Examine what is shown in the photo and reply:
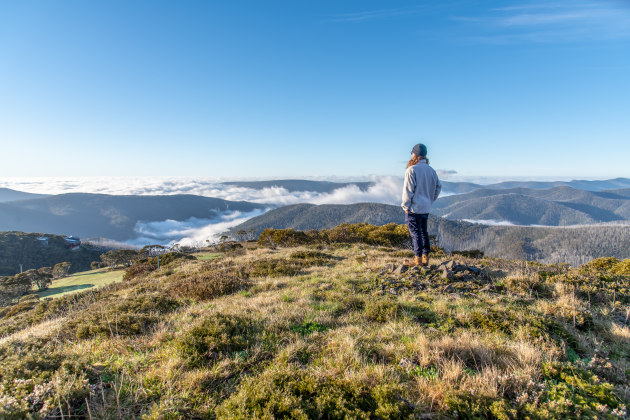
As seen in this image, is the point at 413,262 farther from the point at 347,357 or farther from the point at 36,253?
the point at 36,253

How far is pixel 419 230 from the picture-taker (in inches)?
295

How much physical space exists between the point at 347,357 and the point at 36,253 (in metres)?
128

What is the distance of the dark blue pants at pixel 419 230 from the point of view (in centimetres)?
743

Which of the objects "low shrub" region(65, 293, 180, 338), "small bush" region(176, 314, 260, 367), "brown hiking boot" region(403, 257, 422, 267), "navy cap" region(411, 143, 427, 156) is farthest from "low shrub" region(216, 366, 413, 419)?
"navy cap" region(411, 143, 427, 156)

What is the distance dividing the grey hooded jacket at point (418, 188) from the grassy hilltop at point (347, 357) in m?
2.20

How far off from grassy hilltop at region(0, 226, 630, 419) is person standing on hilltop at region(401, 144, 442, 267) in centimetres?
182

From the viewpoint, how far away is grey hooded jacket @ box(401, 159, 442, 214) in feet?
23.7

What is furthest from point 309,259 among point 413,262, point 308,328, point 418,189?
point 308,328

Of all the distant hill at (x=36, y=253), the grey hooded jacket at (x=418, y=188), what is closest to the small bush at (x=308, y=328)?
the grey hooded jacket at (x=418, y=188)

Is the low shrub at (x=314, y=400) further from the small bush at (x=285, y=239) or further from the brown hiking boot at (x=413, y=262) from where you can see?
the small bush at (x=285, y=239)

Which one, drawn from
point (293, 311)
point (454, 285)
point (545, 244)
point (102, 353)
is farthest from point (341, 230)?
point (545, 244)

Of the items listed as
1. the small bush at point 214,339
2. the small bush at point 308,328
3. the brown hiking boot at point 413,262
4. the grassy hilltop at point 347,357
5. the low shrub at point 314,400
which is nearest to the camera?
the low shrub at point 314,400

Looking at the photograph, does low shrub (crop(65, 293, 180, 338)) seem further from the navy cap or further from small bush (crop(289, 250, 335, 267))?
the navy cap

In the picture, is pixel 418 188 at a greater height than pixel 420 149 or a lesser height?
lesser
